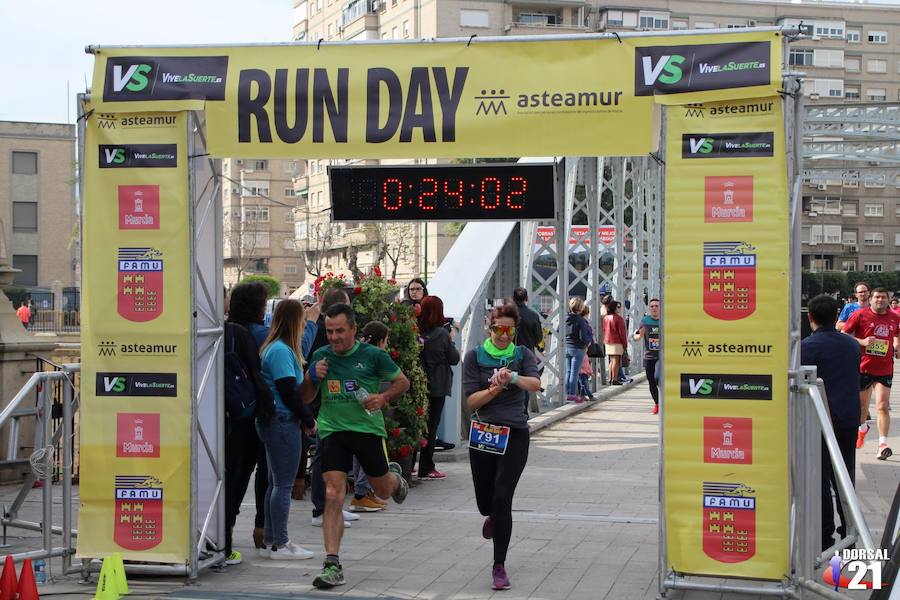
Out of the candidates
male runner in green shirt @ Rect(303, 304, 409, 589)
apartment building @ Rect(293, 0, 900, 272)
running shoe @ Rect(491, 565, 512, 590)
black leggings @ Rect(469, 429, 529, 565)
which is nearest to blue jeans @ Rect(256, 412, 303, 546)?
male runner in green shirt @ Rect(303, 304, 409, 589)

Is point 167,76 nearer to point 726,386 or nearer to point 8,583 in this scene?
point 8,583

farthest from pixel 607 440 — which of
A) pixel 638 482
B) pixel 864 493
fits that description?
pixel 864 493

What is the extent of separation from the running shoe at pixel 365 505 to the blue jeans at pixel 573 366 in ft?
34.0

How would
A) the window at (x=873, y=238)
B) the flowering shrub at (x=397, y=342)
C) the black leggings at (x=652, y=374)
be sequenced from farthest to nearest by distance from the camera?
the window at (x=873, y=238) → the black leggings at (x=652, y=374) → the flowering shrub at (x=397, y=342)

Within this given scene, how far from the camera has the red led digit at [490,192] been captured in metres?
11.7

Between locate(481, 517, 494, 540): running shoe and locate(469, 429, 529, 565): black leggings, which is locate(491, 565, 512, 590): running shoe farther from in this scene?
locate(481, 517, 494, 540): running shoe

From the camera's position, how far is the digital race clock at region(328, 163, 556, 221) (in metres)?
11.5

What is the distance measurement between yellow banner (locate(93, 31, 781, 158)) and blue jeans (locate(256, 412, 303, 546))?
6.38 feet

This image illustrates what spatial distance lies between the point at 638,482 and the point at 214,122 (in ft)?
21.9

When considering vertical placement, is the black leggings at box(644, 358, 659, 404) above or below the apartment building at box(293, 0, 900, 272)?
below

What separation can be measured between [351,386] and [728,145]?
2916 mm

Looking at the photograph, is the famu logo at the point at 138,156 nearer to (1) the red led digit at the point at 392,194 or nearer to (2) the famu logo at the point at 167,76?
(2) the famu logo at the point at 167,76

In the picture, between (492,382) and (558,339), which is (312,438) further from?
(558,339)

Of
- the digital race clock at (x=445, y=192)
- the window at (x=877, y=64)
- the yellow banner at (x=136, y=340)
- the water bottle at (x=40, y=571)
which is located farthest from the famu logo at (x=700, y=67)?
the window at (x=877, y=64)
